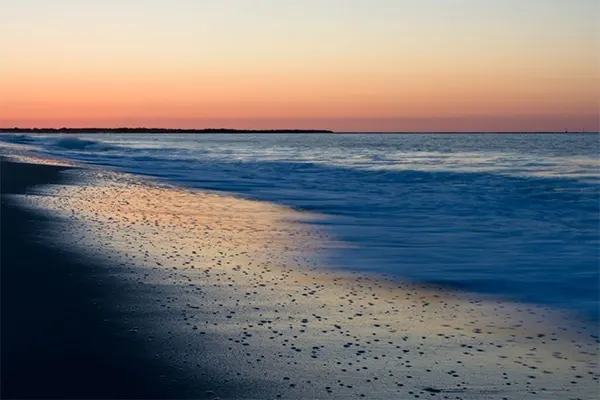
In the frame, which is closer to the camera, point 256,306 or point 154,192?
point 256,306

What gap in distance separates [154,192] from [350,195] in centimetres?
547

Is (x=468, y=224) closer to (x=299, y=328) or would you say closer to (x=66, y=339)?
(x=299, y=328)

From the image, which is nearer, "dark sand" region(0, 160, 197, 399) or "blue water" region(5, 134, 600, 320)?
"dark sand" region(0, 160, 197, 399)

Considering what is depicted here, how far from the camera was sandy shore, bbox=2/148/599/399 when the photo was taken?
15.5ft

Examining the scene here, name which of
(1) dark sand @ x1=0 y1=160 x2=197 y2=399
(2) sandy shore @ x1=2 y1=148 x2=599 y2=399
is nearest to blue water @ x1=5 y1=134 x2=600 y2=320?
(2) sandy shore @ x1=2 y1=148 x2=599 y2=399

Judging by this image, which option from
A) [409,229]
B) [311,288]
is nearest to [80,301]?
[311,288]

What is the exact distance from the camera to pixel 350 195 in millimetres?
20156

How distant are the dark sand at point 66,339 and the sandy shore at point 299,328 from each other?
5cm

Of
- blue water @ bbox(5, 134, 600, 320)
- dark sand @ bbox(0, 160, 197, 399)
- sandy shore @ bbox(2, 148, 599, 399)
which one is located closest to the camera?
dark sand @ bbox(0, 160, 197, 399)

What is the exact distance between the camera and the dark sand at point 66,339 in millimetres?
4398

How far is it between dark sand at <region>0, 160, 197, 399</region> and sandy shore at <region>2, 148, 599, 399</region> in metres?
0.05

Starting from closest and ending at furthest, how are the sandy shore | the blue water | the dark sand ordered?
the dark sand → the sandy shore → the blue water

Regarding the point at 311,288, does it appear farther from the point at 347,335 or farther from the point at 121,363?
the point at 121,363

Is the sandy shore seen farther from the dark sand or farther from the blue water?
the blue water
